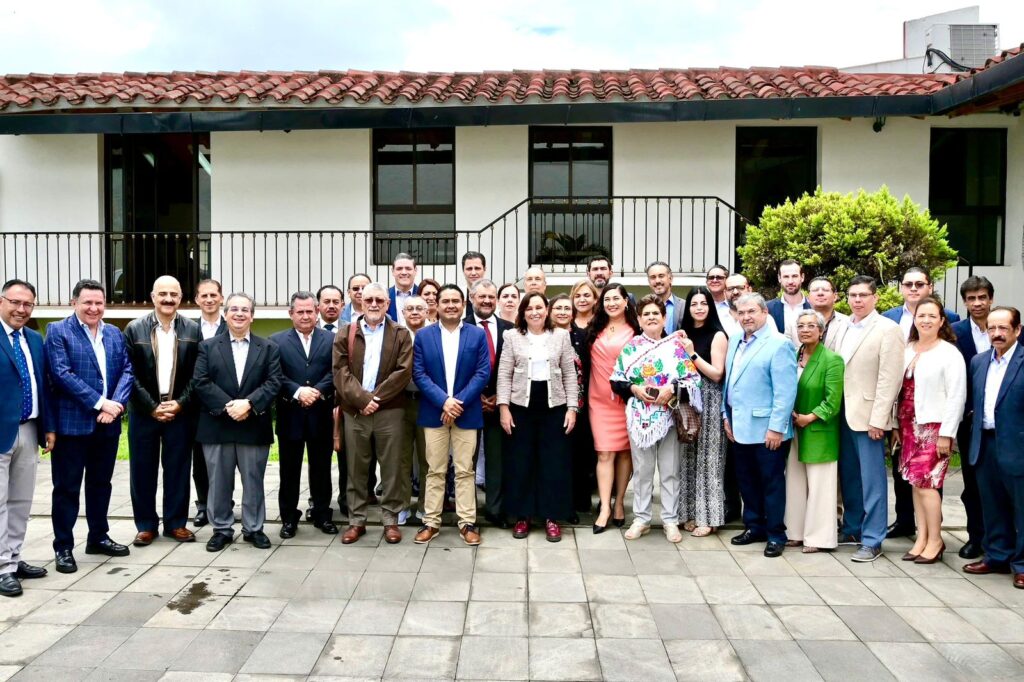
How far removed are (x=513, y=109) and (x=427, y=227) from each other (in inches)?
96.0

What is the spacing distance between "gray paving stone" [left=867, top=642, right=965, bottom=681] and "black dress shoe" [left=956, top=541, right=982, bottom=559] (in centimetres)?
170

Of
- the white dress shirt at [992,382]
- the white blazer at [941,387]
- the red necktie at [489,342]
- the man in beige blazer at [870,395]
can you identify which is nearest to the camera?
the white dress shirt at [992,382]

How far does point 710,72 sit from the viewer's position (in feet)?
41.7

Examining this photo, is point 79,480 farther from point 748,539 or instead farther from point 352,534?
point 748,539

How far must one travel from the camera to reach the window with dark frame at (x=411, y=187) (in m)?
11.8

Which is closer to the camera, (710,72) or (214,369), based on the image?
(214,369)

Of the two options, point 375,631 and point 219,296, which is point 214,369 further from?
point 375,631

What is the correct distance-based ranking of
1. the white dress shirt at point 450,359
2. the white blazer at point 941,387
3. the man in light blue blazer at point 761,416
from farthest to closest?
1. the white dress shirt at point 450,359
2. the man in light blue blazer at point 761,416
3. the white blazer at point 941,387

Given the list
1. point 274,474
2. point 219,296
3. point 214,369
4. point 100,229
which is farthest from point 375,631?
point 100,229

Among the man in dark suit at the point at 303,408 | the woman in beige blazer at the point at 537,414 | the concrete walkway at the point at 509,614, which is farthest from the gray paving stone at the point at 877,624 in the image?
the man in dark suit at the point at 303,408

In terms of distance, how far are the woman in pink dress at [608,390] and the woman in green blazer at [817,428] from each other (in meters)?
1.24

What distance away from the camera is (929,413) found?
4.90 meters

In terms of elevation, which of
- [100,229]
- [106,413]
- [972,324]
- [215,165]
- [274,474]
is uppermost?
[215,165]

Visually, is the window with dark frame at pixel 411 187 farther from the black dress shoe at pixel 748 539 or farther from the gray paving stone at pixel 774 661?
the gray paving stone at pixel 774 661
